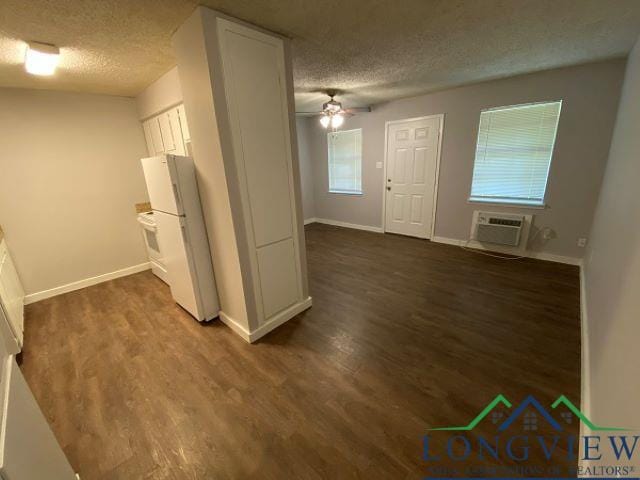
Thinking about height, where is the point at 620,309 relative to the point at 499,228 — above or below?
above

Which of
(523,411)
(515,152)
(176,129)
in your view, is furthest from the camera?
(515,152)

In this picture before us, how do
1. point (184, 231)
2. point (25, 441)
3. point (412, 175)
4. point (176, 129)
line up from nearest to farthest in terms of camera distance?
point (25, 441)
point (184, 231)
point (176, 129)
point (412, 175)

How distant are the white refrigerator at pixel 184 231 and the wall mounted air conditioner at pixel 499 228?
3754 millimetres

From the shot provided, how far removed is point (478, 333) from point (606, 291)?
885 millimetres

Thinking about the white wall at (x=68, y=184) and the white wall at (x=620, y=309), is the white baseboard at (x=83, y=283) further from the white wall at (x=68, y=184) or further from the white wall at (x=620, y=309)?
the white wall at (x=620, y=309)

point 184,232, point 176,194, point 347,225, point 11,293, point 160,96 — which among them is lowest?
point 347,225

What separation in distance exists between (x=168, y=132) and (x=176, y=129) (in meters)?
0.24

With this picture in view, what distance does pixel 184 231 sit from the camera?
2.28 meters

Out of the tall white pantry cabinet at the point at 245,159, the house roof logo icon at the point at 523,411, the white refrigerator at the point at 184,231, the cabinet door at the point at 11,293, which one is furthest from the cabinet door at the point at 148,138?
the house roof logo icon at the point at 523,411

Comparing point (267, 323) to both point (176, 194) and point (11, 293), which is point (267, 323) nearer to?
point (176, 194)

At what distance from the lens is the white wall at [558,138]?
9.67 feet

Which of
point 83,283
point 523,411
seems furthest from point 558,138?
point 83,283

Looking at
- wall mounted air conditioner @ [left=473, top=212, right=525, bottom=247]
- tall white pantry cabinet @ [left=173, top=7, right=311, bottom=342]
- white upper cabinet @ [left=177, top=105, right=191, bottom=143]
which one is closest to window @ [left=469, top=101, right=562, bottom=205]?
wall mounted air conditioner @ [left=473, top=212, right=525, bottom=247]

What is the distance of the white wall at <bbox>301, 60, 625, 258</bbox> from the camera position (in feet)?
9.67
